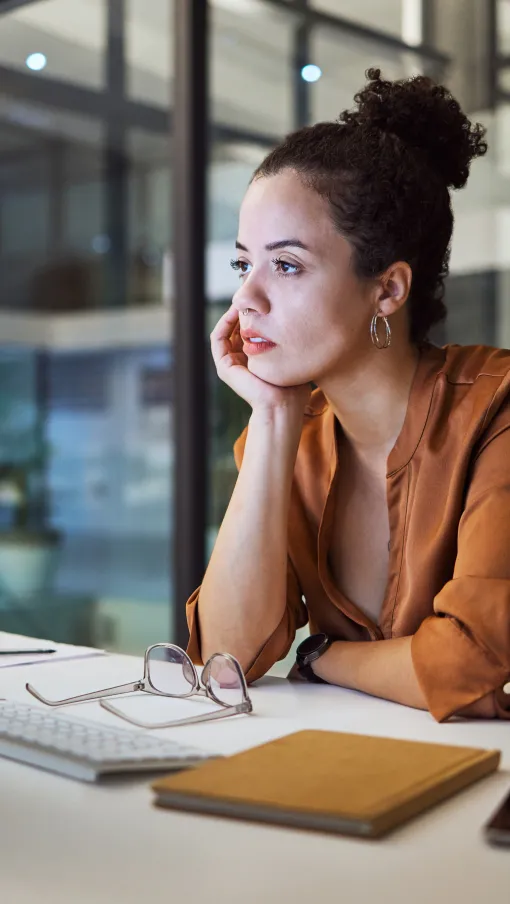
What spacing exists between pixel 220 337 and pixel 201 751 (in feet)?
3.27

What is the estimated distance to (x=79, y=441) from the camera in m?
3.63

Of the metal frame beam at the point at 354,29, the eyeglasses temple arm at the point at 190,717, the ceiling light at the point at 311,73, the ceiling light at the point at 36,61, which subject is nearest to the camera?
the eyeglasses temple arm at the point at 190,717

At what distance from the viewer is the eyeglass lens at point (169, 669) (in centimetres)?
133

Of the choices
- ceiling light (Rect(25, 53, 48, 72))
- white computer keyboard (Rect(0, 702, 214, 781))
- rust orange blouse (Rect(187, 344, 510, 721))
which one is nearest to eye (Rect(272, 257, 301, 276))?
rust orange blouse (Rect(187, 344, 510, 721))

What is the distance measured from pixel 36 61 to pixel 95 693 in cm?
299

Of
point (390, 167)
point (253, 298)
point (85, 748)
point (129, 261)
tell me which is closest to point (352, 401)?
point (253, 298)

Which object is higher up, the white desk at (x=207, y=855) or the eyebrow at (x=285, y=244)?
the eyebrow at (x=285, y=244)

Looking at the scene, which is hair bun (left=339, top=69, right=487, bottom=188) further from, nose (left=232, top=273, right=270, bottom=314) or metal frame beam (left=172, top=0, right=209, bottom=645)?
metal frame beam (left=172, top=0, right=209, bottom=645)

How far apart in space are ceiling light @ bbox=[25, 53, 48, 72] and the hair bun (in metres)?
2.27

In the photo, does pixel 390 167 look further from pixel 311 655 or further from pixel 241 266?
pixel 311 655

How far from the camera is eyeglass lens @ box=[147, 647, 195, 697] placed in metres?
1.33

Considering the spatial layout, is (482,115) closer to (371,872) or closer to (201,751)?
(201,751)

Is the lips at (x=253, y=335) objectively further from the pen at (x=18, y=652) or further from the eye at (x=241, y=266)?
the pen at (x=18, y=652)

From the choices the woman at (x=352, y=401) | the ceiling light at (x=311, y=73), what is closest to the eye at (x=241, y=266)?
the woman at (x=352, y=401)
